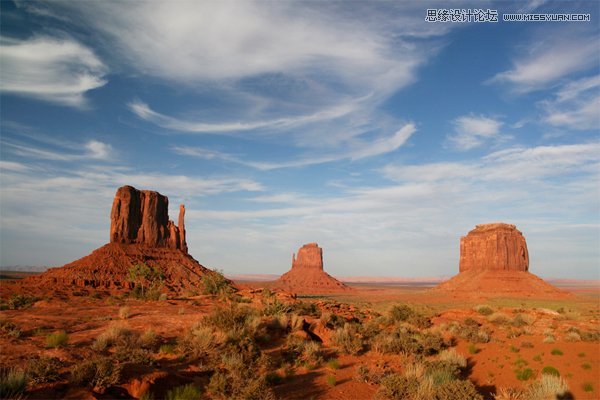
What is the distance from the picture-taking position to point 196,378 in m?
10.0

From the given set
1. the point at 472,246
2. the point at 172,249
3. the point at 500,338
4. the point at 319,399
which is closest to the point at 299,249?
the point at 472,246

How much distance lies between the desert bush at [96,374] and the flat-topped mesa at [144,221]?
68871mm

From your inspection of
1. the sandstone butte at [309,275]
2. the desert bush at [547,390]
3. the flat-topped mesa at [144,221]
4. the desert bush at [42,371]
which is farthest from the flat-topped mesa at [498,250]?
the desert bush at [42,371]

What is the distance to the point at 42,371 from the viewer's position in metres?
7.67

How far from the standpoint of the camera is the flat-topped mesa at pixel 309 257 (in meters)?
144

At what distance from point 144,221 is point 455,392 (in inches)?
2920

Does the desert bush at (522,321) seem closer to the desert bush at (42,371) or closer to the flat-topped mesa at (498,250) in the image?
the desert bush at (42,371)

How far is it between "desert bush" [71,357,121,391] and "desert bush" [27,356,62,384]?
0.34 metres

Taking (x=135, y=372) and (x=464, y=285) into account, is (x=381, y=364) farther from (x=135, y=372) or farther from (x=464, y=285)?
(x=464, y=285)

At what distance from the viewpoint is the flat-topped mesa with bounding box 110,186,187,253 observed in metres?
70.9

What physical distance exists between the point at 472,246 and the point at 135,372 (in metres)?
110

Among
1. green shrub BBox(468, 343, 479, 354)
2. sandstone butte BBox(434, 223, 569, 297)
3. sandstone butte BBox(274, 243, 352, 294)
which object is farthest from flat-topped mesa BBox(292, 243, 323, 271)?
green shrub BBox(468, 343, 479, 354)

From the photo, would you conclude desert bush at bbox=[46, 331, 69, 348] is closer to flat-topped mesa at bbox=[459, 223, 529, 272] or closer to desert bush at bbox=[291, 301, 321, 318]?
desert bush at bbox=[291, 301, 321, 318]

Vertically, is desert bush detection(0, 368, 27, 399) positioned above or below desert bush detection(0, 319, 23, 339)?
above
